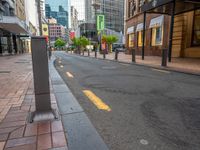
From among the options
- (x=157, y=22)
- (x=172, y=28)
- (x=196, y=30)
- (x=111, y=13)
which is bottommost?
(x=172, y=28)

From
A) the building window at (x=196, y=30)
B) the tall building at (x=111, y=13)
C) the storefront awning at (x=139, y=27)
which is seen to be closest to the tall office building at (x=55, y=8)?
the storefront awning at (x=139, y=27)

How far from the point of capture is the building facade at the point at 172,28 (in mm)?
13328

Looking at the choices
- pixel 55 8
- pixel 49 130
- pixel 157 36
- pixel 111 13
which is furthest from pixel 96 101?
pixel 111 13

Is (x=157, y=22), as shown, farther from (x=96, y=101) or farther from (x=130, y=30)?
(x=96, y=101)

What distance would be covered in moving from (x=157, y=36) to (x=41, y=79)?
2015 centimetres

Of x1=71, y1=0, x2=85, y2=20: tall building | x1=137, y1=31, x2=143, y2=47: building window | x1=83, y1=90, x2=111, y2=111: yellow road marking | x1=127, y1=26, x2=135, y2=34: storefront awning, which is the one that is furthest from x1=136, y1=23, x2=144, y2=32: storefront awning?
x1=71, y1=0, x2=85, y2=20: tall building

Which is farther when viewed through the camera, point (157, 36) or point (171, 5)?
point (157, 36)

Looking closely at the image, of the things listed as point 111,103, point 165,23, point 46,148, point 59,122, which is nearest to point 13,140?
point 46,148

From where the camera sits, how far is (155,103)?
149 inches

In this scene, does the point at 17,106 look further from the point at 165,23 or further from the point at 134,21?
the point at 134,21

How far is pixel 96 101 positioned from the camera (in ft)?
13.0

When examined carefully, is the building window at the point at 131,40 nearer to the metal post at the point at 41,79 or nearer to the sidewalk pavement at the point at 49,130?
the sidewalk pavement at the point at 49,130

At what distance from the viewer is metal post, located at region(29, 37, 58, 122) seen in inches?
107

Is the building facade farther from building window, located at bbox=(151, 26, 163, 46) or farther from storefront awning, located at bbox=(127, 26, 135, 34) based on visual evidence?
storefront awning, located at bbox=(127, 26, 135, 34)
